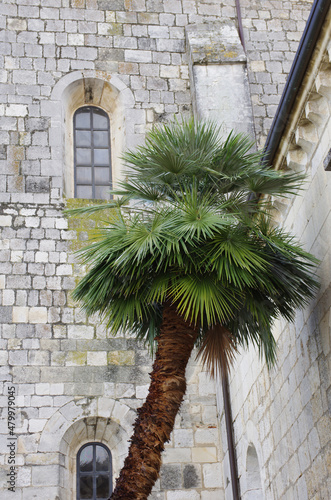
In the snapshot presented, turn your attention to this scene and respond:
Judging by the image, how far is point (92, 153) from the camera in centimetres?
1310

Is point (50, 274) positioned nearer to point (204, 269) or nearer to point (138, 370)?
point (138, 370)

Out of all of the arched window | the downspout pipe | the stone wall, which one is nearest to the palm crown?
the downspout pipe

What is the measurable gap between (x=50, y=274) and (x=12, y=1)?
5.22 m

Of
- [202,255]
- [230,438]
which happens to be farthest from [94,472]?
[202,255]

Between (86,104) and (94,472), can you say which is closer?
(94,472)

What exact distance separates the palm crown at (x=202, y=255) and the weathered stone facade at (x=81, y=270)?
480 millimetres

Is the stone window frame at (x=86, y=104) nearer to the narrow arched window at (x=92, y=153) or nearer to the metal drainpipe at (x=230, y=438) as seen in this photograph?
the narrow arched window at (x=92, y=153)

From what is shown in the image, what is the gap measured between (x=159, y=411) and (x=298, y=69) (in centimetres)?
343

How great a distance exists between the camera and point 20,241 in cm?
1173

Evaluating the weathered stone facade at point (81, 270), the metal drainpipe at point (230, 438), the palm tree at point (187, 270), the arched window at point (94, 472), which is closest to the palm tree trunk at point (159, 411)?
the palm tree at point (187, 270)

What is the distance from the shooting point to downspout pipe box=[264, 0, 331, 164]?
676 centimetres

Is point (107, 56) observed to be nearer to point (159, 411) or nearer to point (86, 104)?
point (86, 104)

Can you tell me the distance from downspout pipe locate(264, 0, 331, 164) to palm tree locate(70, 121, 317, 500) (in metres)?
0.42

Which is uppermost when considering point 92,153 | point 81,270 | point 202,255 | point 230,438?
point 92,153
